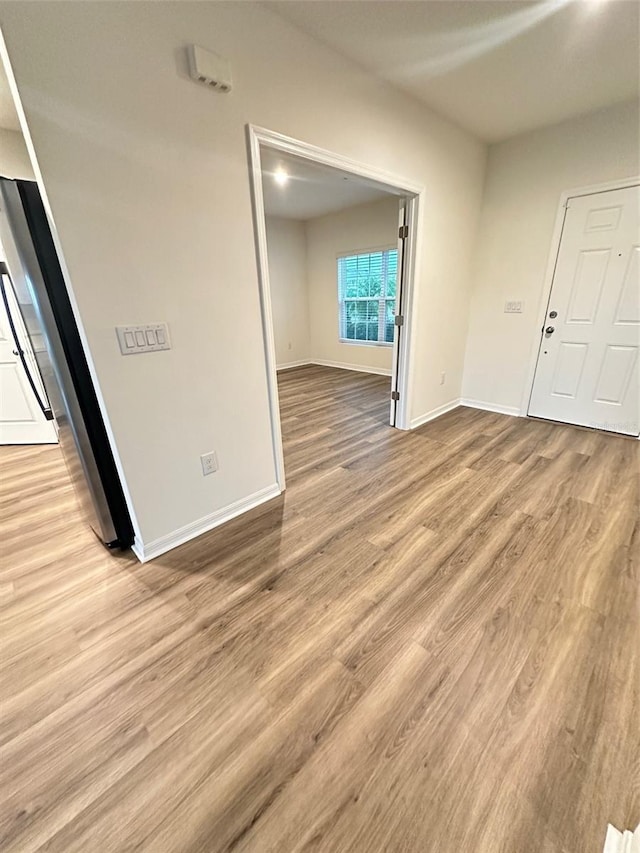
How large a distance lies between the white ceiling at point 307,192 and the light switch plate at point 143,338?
2.46m

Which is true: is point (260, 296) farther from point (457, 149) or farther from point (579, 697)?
point (457, 149)

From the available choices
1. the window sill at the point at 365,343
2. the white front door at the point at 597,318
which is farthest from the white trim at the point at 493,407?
the window sill at the point at 365,343

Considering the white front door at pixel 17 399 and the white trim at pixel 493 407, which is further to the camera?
the white trim at pixel 493 407

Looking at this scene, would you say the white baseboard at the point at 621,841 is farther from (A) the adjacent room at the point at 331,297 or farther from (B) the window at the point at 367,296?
(B) the window at the point at 367,296

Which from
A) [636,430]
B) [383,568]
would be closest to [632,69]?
[636,430]

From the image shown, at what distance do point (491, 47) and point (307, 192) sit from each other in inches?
116

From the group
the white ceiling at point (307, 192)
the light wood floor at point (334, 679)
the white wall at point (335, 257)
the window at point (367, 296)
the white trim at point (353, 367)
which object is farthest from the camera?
the white trim at point (353, 367)

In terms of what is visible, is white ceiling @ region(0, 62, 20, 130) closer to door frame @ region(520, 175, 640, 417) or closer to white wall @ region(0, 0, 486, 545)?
white wall @ region(0, 0, 486, 545)

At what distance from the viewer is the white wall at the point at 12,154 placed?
2.64 metres

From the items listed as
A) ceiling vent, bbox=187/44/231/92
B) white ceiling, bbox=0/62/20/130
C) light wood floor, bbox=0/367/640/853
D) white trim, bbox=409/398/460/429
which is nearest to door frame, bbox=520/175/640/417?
white trim, bbox=409/398/460/429

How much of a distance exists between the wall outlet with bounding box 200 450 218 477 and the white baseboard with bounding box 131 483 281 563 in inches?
11.2

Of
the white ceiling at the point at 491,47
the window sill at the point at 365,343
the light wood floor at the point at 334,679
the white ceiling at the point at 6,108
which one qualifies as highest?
the white ceiling at the point at 491,47

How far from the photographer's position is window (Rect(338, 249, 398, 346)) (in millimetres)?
5457

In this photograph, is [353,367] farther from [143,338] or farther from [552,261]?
[143,338]
